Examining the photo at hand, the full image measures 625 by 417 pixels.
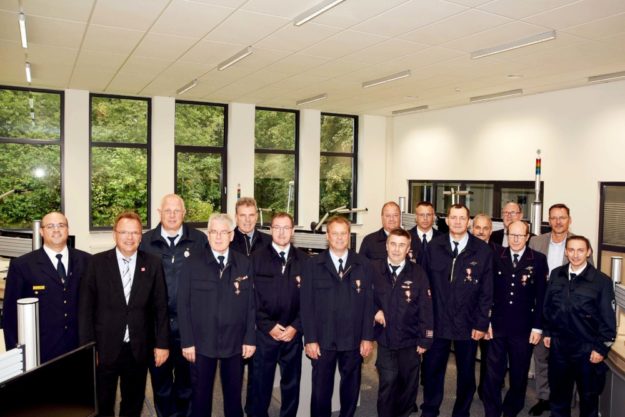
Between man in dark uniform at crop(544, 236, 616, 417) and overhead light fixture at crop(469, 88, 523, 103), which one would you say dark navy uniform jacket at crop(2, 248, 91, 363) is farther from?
overhead light fixture at crop(469, 88, 523, 103)

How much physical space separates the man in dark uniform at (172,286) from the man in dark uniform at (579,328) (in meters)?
2.40

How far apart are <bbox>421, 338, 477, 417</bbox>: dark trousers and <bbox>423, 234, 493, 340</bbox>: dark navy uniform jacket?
10 cm

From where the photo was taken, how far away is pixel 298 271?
134 inches

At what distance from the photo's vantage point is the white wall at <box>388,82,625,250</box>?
7145mm

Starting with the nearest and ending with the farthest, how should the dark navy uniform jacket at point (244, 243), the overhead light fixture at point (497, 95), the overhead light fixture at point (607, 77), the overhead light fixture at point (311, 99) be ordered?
the dark navy uniform jacket at point (244, 243) < the overhead light fixture at point (607, 77) < the overhead light fixture at point (497, 95) < the overhead light fixture at point (311, 99)

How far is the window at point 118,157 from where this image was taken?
28.7 ft

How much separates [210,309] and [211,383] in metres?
0.47

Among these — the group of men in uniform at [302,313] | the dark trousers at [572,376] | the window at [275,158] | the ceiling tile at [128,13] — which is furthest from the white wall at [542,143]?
the ceiling tile at [128,13]

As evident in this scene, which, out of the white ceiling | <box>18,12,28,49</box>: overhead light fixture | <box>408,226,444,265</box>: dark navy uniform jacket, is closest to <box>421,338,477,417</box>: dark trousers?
<box>408,226,444,265</box>: dark navy uniform jacket

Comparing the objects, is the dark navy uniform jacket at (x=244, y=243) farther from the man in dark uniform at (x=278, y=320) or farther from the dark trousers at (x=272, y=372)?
the dark trousers at (x=272, y=372)

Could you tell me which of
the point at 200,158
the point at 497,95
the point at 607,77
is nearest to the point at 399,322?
the point at 607,77

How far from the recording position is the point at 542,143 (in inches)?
314

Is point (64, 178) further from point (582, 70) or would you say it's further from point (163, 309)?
point (582, 70)

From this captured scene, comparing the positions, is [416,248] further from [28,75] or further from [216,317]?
[28,75]
